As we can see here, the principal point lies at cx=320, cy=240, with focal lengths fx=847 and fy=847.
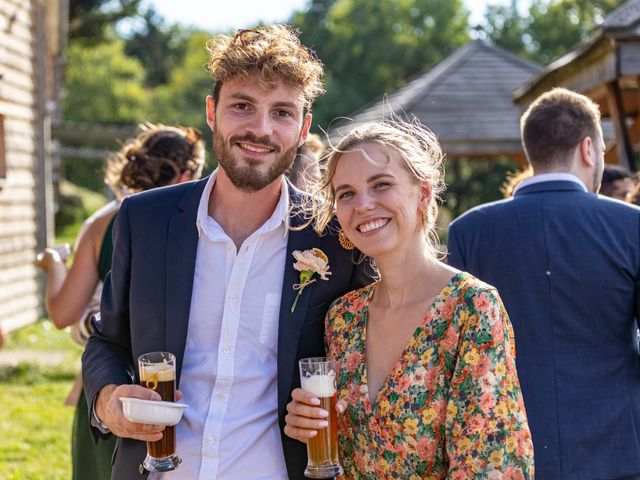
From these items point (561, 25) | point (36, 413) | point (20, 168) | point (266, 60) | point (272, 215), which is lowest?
point (36, 413)

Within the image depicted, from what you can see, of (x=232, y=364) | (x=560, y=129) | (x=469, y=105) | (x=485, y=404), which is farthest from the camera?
(x=469, y=105)

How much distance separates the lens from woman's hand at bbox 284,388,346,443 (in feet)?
8.57

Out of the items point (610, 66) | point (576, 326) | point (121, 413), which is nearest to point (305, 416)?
point (121, 413)

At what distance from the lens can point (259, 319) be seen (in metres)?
2.96

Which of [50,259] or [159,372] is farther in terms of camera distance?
[50,259]

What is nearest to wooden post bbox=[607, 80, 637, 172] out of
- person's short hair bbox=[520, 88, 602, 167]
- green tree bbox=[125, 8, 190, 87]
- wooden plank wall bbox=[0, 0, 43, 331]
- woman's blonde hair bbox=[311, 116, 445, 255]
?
person's short hair bbox=[520, 88, 602, 167]

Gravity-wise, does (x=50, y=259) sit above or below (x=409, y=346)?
above

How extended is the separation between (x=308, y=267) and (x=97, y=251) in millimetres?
1909

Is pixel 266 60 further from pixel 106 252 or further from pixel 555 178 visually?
pixel 106 252

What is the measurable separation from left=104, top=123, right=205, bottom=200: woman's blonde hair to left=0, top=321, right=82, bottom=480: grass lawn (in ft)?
11.1

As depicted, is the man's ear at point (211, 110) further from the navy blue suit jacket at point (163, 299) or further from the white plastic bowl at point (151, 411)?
the white plastic bowl at point (151, 411)

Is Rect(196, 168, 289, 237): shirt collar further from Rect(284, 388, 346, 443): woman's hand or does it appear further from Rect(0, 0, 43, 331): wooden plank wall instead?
Rect(0, 0, 43, 331): wooden plank wall

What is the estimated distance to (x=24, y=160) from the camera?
13.4 m

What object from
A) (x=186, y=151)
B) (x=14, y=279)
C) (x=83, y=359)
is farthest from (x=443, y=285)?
(x=14, y=279)
